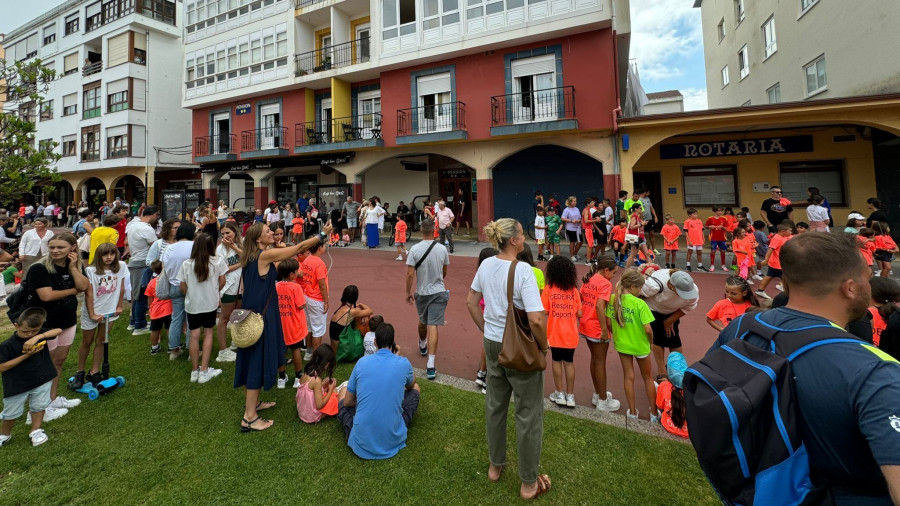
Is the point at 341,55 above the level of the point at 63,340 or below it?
above

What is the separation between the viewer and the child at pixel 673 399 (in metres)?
3.25

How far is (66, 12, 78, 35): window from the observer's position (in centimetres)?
2786

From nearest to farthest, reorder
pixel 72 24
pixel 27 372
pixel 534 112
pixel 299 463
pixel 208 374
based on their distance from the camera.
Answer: pixel 299 463, pixel 27 372, pixel 208 374, pixel 534 112, pixel 72 24

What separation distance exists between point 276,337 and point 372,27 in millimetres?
16608

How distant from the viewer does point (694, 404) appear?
4.14ft

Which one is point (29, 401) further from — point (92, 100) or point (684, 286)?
point (92, 100)

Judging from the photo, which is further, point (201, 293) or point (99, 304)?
point (201, 293)

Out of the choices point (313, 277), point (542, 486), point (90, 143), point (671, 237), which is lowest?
point (542, 486)

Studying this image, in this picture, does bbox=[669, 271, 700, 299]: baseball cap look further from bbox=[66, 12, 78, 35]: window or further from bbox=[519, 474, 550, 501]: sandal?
bbox=[66, 12, 78, 35]: window

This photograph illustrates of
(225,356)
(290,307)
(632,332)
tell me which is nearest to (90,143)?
(225,356)

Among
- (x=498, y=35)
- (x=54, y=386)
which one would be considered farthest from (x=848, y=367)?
(x=498, y=35)

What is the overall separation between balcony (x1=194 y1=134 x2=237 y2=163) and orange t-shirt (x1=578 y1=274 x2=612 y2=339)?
69.5 feet

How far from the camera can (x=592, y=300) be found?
405 cm

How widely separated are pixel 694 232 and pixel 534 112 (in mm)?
7467
